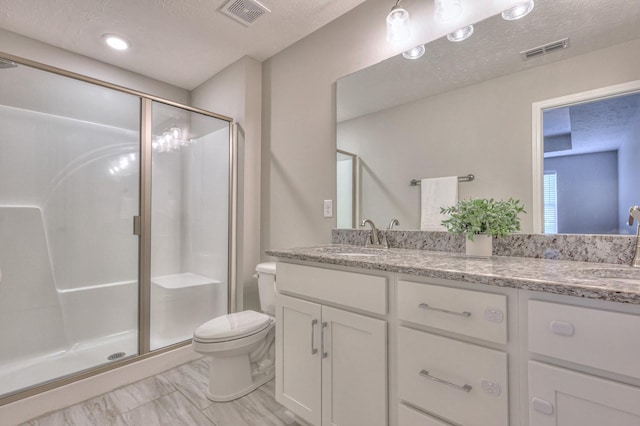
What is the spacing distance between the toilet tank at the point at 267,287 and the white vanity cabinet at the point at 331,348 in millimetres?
530

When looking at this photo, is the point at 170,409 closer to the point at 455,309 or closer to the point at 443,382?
the point at 443,382

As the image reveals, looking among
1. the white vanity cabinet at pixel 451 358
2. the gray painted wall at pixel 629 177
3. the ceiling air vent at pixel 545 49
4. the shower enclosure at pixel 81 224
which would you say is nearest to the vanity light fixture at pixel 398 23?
the ceiling air vent at pixel 545 49

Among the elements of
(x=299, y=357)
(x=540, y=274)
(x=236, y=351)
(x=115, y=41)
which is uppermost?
(x=115, y=41)

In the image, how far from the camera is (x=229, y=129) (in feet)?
8.34

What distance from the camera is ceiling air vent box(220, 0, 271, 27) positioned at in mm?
1858

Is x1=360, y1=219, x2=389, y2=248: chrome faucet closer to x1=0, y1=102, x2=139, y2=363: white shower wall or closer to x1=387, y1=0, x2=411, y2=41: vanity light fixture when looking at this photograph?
x1=387, y1=0, x2=411, y2=41: vanity light fixture

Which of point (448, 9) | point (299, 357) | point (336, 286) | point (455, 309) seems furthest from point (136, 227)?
point (448, 9)

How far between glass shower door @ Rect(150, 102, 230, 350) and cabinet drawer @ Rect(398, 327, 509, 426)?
72.7 inches

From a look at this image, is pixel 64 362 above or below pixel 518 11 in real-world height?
below

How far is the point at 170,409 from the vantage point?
166cm

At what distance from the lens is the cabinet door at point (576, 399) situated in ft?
2.26

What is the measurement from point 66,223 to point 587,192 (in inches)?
114

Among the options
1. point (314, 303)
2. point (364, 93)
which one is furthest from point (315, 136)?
point (314, 303)

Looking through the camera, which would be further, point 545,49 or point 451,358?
point 545,49
